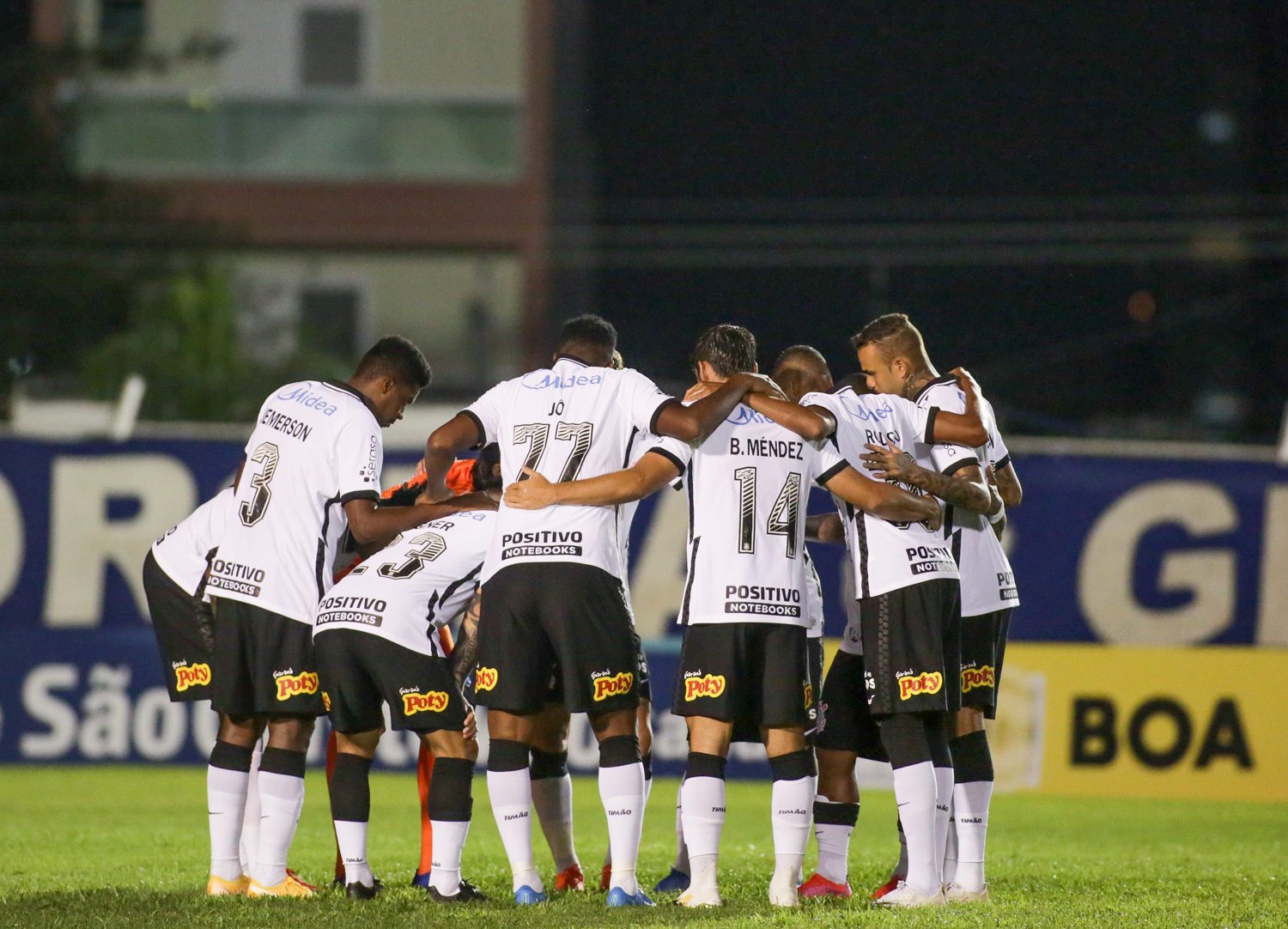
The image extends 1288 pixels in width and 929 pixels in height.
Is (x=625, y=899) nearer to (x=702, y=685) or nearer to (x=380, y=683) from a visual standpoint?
(x=702, y=685)

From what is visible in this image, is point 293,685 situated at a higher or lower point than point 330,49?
lower

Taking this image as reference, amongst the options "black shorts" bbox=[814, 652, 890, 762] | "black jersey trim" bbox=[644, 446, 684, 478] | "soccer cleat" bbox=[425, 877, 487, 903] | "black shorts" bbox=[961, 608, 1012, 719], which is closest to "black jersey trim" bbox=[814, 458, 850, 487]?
"black jersey trim" bbox=[644, 446, 684, 478]

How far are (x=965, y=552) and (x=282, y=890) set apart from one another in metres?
3.22

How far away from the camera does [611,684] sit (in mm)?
6488

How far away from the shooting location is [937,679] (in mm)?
6531

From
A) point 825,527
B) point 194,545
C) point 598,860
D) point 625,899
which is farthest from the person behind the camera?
point 598,860

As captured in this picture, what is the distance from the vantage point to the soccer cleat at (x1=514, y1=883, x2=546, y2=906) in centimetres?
646

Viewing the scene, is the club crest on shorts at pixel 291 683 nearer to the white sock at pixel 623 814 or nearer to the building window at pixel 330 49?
the white sock at pixel 623 814

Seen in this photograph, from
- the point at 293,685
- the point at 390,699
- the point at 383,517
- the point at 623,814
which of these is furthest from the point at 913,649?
the point at 293,685

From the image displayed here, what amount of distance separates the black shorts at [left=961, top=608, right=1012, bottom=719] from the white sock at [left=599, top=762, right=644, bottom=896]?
154cm

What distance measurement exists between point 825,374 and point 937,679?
1.45 metres

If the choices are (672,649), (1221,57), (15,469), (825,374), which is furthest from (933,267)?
(825,374)

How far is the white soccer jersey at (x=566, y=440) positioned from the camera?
656cm

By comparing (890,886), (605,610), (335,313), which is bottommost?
(890,886)
